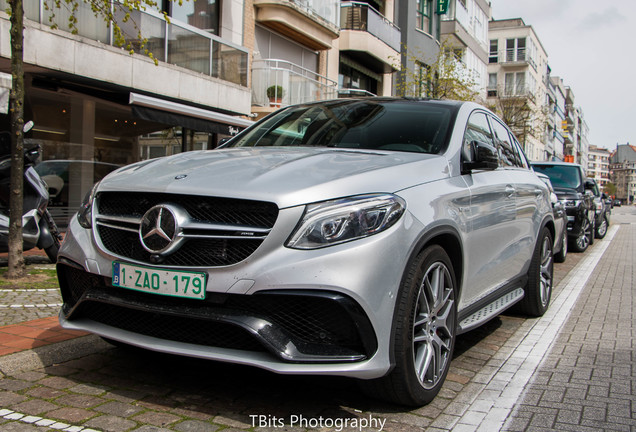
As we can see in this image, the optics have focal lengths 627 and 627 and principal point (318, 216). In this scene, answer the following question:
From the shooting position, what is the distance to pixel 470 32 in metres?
38.3

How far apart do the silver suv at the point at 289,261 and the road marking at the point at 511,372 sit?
263mm

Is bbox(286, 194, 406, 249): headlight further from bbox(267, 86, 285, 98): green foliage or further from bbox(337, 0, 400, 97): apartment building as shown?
bbox(337, 0, 400, 97): apartment building

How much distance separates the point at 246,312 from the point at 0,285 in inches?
162

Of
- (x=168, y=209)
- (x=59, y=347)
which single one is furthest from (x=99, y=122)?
(x=168, y=209)

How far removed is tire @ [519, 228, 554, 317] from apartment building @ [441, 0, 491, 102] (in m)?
24.6

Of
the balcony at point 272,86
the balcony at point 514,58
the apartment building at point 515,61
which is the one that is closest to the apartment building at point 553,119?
the apartment building at point 515,61

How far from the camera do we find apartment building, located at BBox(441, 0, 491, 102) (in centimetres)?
3366

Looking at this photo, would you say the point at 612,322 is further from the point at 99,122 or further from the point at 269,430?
the point at 99,122

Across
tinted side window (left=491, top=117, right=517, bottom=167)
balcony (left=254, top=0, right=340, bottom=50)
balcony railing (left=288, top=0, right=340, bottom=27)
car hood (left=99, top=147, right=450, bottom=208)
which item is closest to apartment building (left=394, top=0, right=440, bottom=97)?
balcony railing (left=288, top=0, right=340, bottom=27)

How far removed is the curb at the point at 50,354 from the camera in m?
3.55

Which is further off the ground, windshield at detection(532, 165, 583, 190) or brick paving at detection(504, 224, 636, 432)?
windshield at detection(532, 165, 583, 190)

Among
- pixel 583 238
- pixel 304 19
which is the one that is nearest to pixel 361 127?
pixel 583 238

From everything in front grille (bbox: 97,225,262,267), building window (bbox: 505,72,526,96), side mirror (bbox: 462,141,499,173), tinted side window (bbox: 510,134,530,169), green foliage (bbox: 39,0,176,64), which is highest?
building window (bbox: 505,72,526,96)

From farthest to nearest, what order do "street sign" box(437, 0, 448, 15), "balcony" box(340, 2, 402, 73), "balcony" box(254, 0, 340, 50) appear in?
1. "street sign" box(437, 0, 448, 15)
2. "balcony" box(340, 2, 402, 73)
3. "balcony" box(254, 0, 340, 50)
